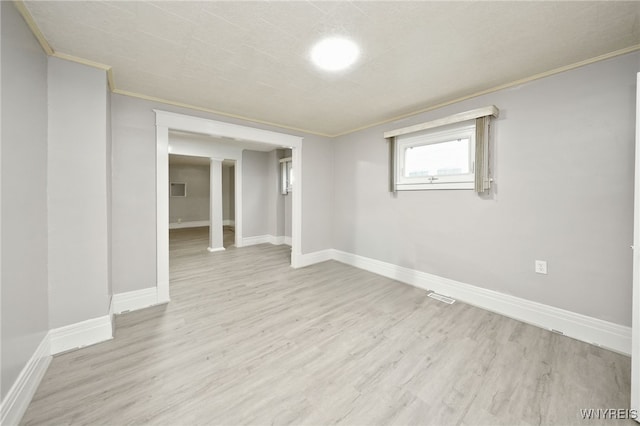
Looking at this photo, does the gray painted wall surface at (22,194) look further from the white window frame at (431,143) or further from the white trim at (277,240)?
the white trim at (277,240)

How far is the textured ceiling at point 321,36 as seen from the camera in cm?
149

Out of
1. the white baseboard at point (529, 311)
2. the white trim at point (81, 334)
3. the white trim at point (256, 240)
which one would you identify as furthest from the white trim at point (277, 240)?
the white trim at point (81, 334)

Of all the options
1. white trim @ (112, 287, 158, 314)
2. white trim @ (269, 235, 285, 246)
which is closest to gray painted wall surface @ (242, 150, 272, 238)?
white trim @ (269, 235, 285, 246)

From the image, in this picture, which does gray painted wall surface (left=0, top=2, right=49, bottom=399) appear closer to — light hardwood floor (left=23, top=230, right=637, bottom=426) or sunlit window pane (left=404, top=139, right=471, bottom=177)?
light hardwood floor (left=23, top=230, right=637, bottom=426)

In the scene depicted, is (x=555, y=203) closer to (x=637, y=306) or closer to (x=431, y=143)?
(x=637, y=306)

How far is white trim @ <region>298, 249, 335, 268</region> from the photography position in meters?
4.33

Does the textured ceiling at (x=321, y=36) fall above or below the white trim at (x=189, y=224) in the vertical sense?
above

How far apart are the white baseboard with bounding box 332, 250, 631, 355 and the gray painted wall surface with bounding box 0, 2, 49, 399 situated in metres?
3.64

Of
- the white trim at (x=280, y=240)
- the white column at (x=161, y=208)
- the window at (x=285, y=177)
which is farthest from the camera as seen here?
the white trim at (x=280, y=240)

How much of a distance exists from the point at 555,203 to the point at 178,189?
34.8 feet

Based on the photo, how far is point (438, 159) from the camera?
125 inches

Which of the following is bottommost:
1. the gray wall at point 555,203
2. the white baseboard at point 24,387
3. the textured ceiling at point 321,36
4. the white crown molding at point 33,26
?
the white baseboard at point 24,387

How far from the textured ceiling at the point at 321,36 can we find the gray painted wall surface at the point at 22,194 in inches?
12.5

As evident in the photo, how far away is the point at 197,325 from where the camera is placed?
2.35 meters
